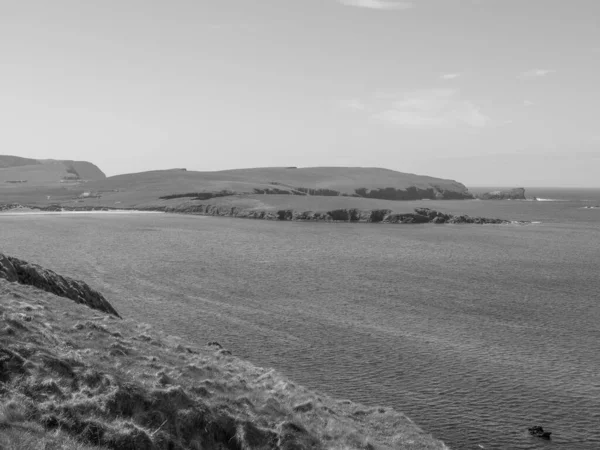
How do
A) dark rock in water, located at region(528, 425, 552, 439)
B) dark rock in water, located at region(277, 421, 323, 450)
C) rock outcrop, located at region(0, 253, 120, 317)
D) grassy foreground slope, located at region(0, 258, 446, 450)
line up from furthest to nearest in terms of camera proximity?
rock outcrop, located at region(0, 253, 120, 317) → dark rock in water, located at region(528, 425, 552, 439) → dark rock in water, located at region(277, 421, 323, 450) → grassy foreground slope, located at region(0, 258, 446, 450)

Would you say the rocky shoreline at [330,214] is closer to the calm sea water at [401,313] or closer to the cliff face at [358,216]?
the cliff face at [358,216]

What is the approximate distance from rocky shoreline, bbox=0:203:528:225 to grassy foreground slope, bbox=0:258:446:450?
5471 inches

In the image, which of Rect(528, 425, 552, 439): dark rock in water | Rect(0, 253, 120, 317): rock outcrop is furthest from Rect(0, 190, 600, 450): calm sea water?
Rect(0, 253, 120, 317): rock outcrop

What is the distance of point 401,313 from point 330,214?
4885 inches

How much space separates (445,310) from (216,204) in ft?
491

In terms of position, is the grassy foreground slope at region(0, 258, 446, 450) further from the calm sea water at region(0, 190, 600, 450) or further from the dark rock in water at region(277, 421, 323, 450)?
the calm sea water at region(0, 190, 600, 450)

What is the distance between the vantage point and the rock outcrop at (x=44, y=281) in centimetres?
3250

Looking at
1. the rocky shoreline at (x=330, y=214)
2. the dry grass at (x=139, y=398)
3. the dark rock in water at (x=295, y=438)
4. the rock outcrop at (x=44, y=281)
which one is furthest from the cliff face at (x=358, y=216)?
the dark rock in water at (x=295, y=438)

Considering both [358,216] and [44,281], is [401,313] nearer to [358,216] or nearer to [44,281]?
[44,281]

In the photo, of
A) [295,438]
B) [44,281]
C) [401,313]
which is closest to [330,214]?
[401,313]

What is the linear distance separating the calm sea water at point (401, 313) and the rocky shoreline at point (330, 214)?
173ft

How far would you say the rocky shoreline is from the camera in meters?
162

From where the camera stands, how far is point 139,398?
18344 mm

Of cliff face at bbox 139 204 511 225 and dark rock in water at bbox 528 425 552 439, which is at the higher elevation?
cliff face at bbox 139 204 511 225
